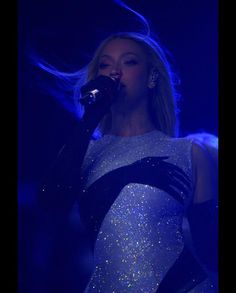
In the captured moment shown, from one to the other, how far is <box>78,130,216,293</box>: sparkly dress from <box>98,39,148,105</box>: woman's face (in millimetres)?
164

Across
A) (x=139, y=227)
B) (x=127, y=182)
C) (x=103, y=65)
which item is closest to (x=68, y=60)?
(x=103, y=65)

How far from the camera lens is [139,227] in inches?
82.0

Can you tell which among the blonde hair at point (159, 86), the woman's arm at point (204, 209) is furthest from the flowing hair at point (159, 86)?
the woman's arm at point (204, 209)

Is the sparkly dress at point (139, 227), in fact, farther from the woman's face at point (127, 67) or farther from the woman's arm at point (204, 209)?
the woman's face at point (127, 67)

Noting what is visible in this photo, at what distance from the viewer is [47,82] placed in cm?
220

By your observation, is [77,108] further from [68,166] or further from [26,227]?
[26,227]

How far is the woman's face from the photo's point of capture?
2137 mm

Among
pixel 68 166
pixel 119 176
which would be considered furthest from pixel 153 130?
pixel 68 166

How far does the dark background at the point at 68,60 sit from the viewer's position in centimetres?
214

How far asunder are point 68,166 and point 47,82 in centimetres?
34

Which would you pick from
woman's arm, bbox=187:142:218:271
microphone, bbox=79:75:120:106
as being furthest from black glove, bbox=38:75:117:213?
woman's arm, bbox=187:142:218:271

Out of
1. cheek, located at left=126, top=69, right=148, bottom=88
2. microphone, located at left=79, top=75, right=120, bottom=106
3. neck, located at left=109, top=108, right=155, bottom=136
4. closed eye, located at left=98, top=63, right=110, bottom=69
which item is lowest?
neck, located at left=109, top=108, right=155, bottom=136

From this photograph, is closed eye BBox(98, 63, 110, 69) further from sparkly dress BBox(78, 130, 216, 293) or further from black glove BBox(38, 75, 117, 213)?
sparkly dress BBox(78, 130, 216, 293)

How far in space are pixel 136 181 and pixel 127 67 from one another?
44 cm
